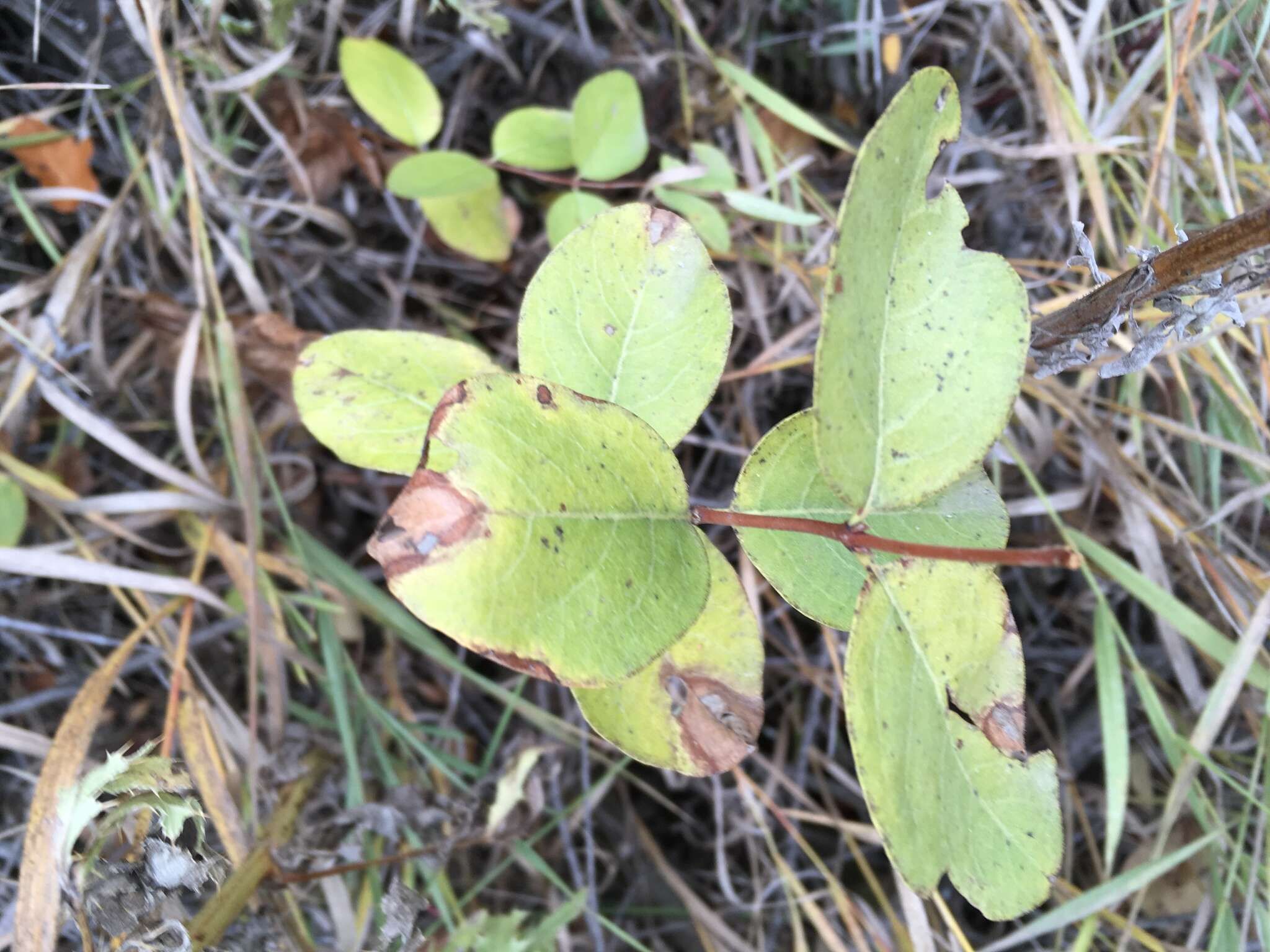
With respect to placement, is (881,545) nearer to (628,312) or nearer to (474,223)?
(628,312)

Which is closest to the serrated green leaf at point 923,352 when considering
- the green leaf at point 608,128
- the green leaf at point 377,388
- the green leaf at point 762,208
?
the green leaf at point 377,388

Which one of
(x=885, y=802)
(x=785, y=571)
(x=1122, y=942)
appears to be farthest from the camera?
(x=1122, y=942)

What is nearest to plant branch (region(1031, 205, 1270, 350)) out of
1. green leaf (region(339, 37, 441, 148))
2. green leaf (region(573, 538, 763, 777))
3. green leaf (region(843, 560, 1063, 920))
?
green leaf (region(843, 560, 1063, 920))

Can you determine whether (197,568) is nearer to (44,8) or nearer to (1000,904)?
(44,8)

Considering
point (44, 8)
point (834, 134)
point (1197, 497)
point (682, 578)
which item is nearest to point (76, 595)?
point (44, 8)

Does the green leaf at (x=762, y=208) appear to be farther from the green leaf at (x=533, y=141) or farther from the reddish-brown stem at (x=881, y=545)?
the reddish-brown stem at (x=881, y=545)

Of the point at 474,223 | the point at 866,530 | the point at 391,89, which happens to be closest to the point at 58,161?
the point at 391,89
